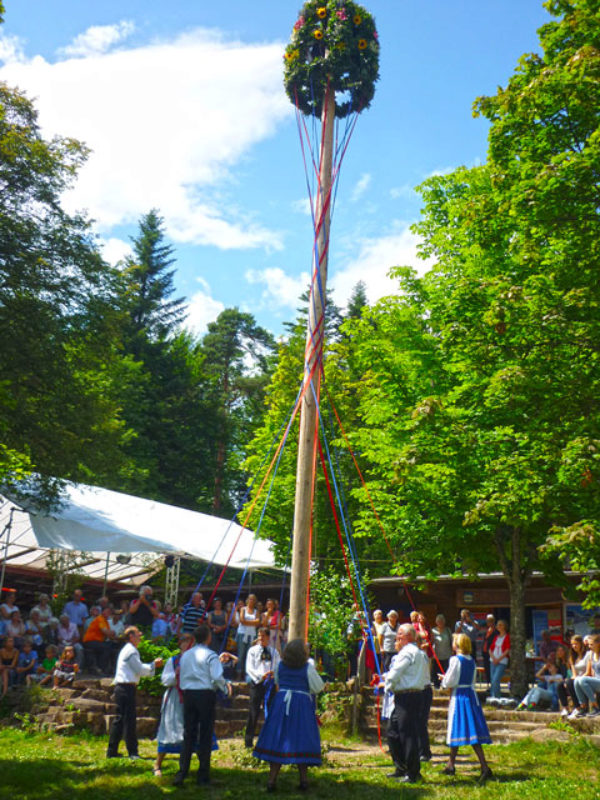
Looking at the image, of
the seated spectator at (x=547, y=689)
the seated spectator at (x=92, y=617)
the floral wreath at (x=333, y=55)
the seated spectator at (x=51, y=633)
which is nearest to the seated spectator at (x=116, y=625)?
the seated spectator at (x=92, y=617)

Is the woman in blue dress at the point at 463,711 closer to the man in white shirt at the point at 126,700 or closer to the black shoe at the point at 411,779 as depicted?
the black shoe at the point at 411,779

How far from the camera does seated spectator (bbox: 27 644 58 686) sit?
1148cm

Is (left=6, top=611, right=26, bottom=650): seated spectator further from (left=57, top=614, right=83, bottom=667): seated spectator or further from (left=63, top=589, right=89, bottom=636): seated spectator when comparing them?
(left=63, top=589, right=89, bottom=636): seated spectator

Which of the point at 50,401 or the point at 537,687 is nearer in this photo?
the point at 537,687

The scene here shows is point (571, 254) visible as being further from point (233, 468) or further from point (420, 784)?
point (233, 468)

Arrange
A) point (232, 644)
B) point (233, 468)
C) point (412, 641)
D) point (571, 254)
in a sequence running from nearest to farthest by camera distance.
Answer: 1. point (412, 641)
2. point (571, 254)
3. point (232, 644)
4. point (233, 468)

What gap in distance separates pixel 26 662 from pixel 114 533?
10.8ft

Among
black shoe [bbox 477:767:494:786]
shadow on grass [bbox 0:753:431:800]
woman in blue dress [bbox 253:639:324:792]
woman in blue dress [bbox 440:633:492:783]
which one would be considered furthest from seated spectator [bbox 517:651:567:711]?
woman in blue dress [bbox 253:639:324:792]

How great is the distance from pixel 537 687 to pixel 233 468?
99.1 ft

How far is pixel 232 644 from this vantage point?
591 inches

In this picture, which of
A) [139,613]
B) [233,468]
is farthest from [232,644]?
[233,468]

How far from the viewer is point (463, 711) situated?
8.05 meters

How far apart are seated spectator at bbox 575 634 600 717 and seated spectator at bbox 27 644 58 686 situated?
7903 mm

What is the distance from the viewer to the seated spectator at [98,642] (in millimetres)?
13750
